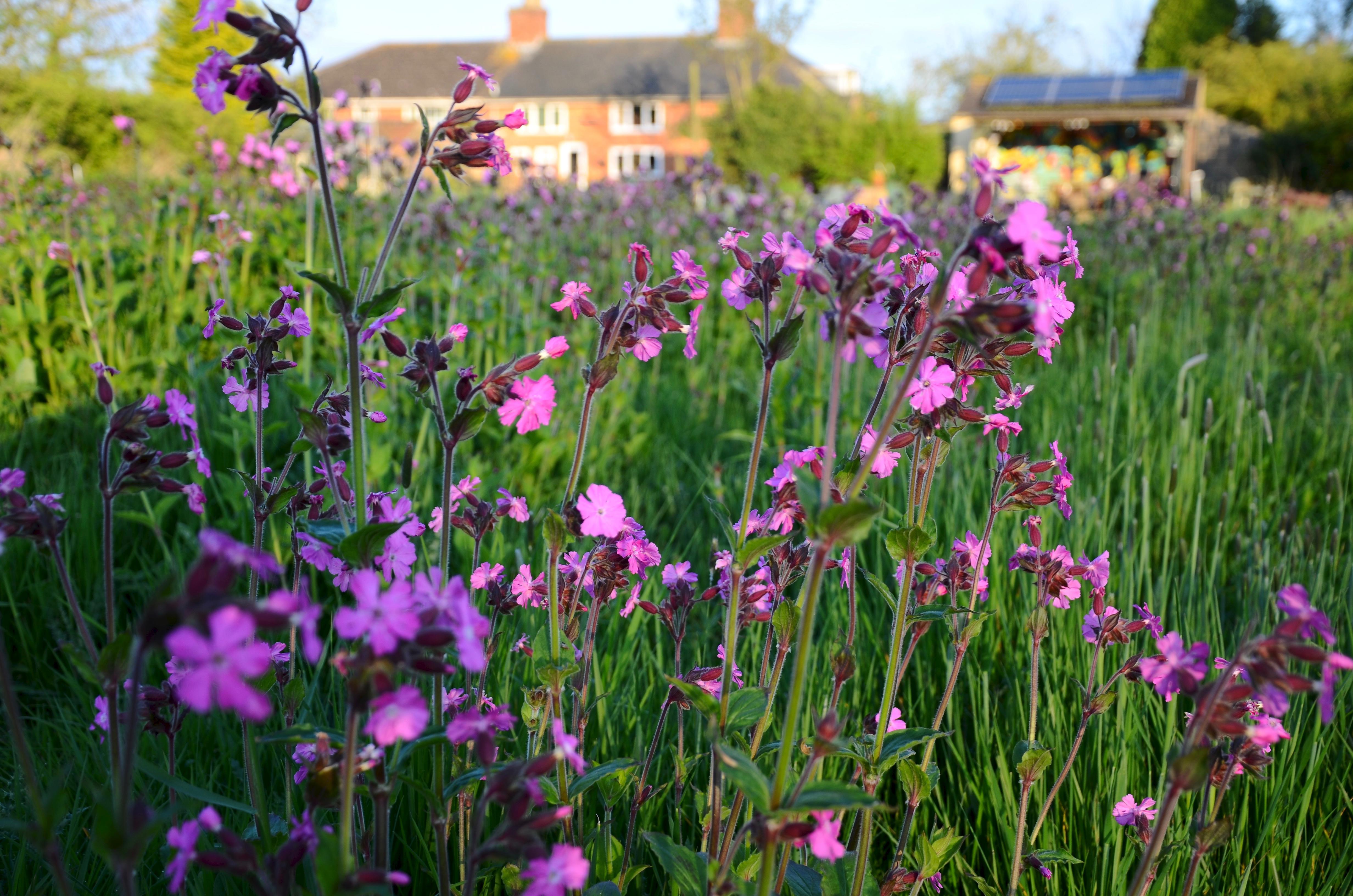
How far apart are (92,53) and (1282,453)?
30.4 meters

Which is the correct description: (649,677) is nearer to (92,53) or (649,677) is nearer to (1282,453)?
(1282,453)

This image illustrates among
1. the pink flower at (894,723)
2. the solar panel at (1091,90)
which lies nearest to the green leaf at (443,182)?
the pink flower at (894,723)

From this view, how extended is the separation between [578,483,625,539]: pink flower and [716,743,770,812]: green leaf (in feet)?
1.22

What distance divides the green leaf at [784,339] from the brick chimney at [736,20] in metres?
37.8

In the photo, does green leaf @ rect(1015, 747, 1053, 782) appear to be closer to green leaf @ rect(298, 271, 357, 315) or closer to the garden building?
green leaf @ rect(298, 271, 357, 315)

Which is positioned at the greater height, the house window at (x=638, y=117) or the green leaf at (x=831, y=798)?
the house window at (x=638, y=117)

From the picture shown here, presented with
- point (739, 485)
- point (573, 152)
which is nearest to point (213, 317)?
point (739, 485)

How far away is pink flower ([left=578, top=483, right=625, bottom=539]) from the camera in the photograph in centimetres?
125

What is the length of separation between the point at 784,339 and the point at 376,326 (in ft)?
1.88

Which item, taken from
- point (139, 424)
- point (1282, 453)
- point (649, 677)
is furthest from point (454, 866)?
point (1282, 453)

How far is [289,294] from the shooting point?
1366 millimetres

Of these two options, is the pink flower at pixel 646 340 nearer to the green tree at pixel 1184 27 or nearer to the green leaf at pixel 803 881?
the green leaf at pixel 803 881

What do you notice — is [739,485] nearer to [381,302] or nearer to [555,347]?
[555,347]

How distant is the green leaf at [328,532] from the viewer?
1.13m
